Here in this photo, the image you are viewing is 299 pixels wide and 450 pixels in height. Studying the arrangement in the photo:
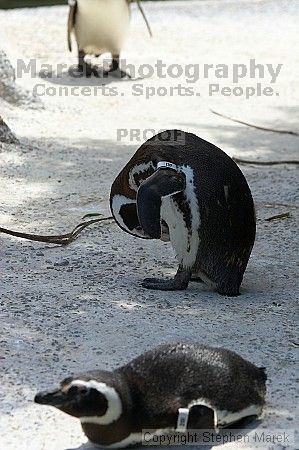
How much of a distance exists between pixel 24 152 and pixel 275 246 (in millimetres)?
2337

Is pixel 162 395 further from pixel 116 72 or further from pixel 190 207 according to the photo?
pixel 116 72

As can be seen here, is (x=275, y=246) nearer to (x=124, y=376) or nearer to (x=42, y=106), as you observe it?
(x=124, y=376)

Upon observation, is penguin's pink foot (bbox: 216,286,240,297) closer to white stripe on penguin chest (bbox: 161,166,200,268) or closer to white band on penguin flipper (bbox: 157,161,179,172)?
white stripe on penguin chest (bbox: 161,166,200,268)

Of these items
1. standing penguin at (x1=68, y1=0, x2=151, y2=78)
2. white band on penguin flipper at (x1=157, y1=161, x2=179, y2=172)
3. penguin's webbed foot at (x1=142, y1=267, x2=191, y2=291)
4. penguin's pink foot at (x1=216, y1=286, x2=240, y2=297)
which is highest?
white band on penguin flipper at (x1=157, y1=161, x2=179, y2=172)

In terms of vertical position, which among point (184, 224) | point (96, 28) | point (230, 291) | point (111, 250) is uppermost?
point (184, 224)

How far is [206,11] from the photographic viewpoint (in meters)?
12.5

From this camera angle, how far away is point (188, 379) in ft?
10.9

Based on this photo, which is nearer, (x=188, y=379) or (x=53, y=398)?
(x=53, y=398)

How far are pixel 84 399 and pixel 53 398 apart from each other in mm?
87

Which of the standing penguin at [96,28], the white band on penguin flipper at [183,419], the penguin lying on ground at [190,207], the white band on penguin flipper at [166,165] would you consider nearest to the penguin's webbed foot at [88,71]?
the standing penguin at [96,28]

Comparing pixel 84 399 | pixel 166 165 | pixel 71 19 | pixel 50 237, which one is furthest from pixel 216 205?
pixel 71 19

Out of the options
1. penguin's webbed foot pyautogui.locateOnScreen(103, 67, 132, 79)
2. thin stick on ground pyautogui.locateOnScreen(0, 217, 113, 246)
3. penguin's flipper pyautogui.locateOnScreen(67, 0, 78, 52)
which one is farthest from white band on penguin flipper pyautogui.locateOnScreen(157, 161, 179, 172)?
penguin's flipper pyautogui.locateOnScreen(67, 0, 78, 52)

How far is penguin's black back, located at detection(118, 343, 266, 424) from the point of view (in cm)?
327

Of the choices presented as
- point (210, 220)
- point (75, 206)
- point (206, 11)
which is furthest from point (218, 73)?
point (210, 220)
